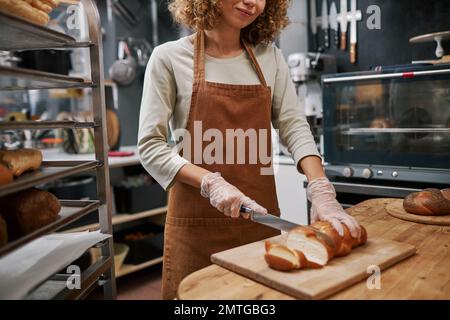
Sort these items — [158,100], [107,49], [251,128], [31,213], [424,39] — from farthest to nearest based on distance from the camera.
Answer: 1. [107,49]
2. [424,39]
3. [251,128]
4. [158,100]
5. [31,213]

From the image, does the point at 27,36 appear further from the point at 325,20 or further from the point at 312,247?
the point at 325,20

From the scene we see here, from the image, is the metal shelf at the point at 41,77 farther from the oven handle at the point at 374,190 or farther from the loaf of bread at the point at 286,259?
the oven handle at the point at 374,190

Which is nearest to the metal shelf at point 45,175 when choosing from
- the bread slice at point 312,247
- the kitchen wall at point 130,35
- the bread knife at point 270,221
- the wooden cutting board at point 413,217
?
the bread knife at point 270,221

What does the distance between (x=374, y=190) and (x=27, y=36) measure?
1.99 m

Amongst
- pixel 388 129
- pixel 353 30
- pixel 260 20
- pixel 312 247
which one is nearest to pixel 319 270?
pixel 312 247

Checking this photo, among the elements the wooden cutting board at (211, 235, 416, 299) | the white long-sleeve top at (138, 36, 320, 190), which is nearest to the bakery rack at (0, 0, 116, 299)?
the white long-sleeve top at (138, 36, 320, 190)

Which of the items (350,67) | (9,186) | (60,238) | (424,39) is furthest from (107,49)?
(9,186)

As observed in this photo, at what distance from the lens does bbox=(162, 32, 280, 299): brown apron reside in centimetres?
146

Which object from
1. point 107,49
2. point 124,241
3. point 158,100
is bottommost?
point 124,241

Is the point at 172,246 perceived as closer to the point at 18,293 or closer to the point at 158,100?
the point at 158,100

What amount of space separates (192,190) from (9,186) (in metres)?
0.77

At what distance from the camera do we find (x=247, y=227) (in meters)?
1.49

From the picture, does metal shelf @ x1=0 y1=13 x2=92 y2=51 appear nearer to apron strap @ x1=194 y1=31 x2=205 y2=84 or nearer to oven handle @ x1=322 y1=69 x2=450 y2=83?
apron strap @ x1=194 y1=31 x2=205 y2=84

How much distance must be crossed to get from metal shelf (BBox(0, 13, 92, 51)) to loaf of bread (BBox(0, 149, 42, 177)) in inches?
10.1
